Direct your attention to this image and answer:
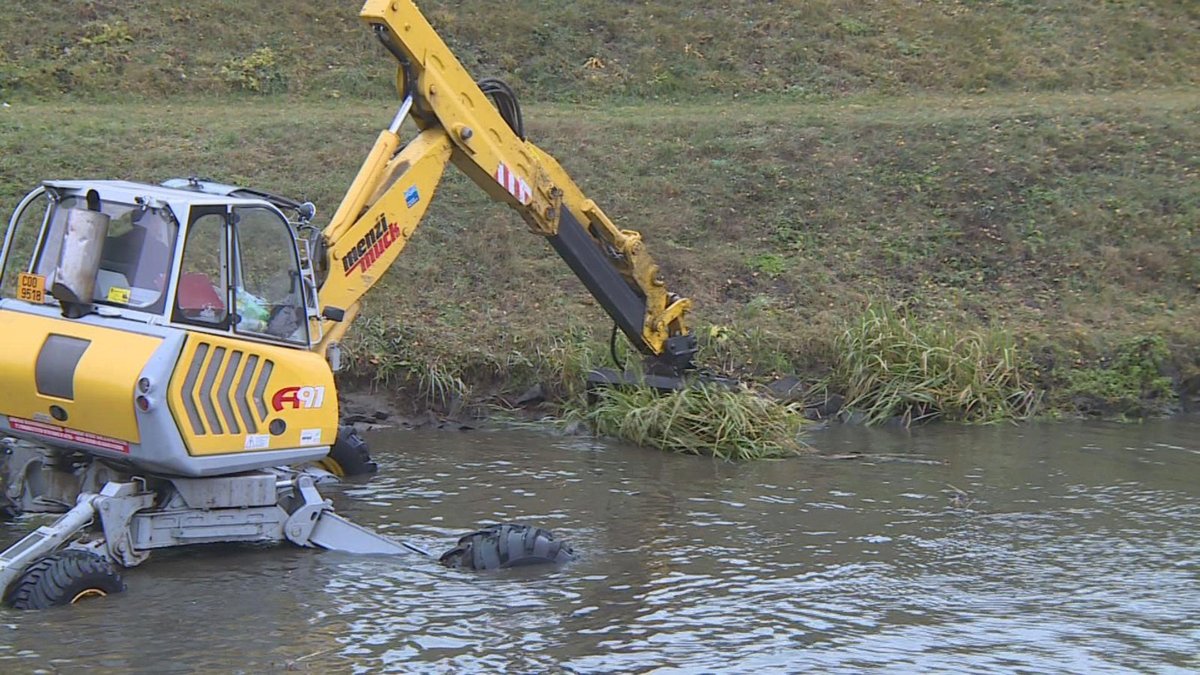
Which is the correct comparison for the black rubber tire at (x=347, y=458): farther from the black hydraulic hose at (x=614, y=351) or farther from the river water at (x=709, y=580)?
the black hydraulic hose at (x=614, y=351)

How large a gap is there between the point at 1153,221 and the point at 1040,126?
2638 mm

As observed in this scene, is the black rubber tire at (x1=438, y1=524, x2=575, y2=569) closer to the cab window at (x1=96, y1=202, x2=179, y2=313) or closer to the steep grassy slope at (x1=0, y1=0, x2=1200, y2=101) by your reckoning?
the cab window at (x1=96, y1=202, x2=179, y2=313)

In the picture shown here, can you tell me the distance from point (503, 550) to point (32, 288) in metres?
3.41

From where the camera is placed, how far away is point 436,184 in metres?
11.6

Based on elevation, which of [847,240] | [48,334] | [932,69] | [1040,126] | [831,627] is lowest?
[831,627]

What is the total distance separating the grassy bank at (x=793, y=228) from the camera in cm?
1619

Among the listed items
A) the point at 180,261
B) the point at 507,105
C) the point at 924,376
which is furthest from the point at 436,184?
the point at 924,376

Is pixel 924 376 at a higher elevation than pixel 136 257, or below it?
below

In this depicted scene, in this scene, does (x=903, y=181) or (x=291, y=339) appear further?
(x=903, y=181)

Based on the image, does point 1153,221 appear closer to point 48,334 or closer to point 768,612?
point 768,612

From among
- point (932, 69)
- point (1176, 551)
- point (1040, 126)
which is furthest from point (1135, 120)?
point (1176, 551)

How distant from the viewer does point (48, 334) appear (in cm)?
931

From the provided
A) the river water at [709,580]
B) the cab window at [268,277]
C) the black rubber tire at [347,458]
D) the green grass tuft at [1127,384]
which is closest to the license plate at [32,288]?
the cab window at [268,277]

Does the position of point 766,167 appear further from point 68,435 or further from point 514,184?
point 68,435
